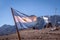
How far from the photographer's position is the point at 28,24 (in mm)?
12703

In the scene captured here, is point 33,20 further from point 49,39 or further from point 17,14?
point 49,39

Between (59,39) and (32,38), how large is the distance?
336 cm

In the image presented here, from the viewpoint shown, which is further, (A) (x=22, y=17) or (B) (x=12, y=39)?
(B) (x=12, y=39)

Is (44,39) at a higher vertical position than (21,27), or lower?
lower

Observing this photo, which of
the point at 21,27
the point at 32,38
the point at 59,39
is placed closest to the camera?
the point at 21,27

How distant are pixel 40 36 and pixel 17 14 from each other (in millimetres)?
10928

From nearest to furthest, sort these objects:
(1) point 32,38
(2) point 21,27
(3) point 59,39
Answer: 1. (2) point 21,27
2. (3) point 59,39
3. (1) point 32,38

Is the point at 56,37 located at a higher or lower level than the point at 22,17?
lower

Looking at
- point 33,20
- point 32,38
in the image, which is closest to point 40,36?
point 32,38

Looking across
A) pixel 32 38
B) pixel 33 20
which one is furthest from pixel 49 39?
pixel 33 20

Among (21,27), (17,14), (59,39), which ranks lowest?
(59,39)

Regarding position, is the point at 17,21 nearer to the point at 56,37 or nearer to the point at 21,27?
the point at 21,27

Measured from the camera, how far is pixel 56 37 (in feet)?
72.9

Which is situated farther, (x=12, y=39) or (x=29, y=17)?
(x=12, y=39)
